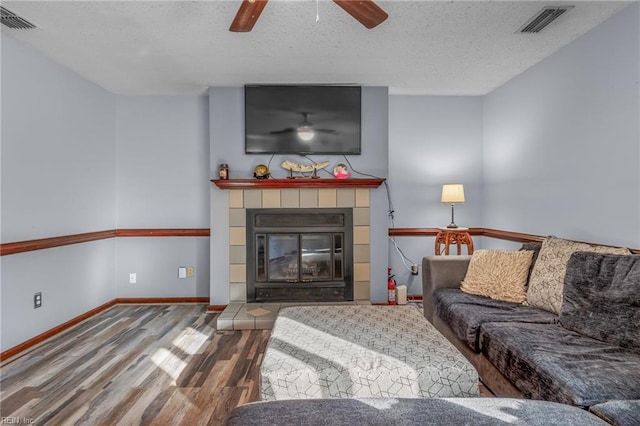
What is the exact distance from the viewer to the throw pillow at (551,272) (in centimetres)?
220

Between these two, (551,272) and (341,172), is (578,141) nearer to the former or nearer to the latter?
(551,272)

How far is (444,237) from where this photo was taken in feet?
12.4

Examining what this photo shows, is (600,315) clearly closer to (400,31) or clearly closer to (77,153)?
(400,31)

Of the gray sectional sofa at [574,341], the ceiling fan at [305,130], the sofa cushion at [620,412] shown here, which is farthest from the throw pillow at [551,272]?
the ceiling fan at [305,130]

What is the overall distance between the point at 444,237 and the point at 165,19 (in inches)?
126

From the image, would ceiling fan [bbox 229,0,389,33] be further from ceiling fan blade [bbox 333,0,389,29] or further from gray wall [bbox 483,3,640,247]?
gray wall [bbox 483,3,640,247]

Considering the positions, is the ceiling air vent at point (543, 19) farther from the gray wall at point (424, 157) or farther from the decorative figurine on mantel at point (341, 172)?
the decorative figurine on mantel at point (341, 172)

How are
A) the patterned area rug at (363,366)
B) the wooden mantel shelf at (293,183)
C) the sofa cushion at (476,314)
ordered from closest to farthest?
the patterned area rug at (363,366), the sofa cushion at (476,314), the wooden mantel shelf at (293,183)

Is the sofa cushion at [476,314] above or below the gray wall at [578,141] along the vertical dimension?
below

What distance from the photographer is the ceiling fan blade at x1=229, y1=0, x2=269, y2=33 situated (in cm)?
181

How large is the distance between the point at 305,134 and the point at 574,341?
9.37 feet

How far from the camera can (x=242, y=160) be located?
3756mm

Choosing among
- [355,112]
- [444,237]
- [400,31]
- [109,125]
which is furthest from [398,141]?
[109,125]

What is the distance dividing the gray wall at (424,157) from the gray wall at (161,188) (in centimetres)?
227
